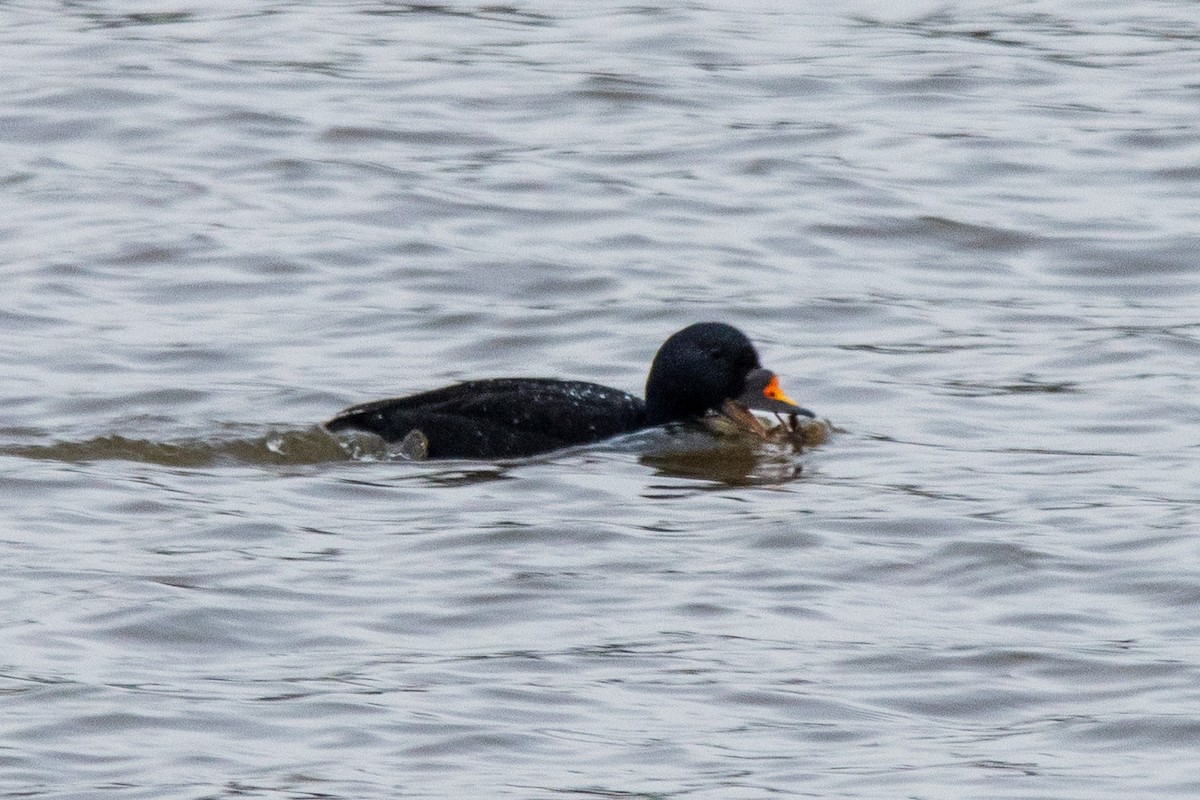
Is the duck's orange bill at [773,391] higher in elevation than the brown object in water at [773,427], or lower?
higher

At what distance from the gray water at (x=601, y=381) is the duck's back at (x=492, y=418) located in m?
Result: 0.12

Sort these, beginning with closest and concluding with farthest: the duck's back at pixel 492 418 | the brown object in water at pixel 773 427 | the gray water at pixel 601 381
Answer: the gray water at pixel 601 381, the duck's back at pixel 492 418, the brown object in water at pixel 773 427

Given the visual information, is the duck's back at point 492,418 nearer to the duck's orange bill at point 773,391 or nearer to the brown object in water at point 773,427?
the brown object in water at point 773,427

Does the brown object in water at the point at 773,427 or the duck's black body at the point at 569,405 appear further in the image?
the brown object in water at the point at 773,427

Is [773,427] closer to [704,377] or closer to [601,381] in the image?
[704,377]

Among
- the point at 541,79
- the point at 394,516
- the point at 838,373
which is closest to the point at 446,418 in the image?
the point at 394,516

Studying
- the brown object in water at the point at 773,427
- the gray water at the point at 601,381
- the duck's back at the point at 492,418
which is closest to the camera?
the gray water at the point at 601,381

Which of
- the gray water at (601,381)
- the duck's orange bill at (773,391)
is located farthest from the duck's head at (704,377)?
the gray water at (601,381)

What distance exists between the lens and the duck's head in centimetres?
1144

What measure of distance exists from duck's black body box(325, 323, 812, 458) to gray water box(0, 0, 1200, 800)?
0.43 ft

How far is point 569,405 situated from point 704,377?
0.64 m

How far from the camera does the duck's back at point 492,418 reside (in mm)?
10945

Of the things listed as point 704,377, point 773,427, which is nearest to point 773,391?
point 773,427

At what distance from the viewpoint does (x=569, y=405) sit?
11.2 metres
